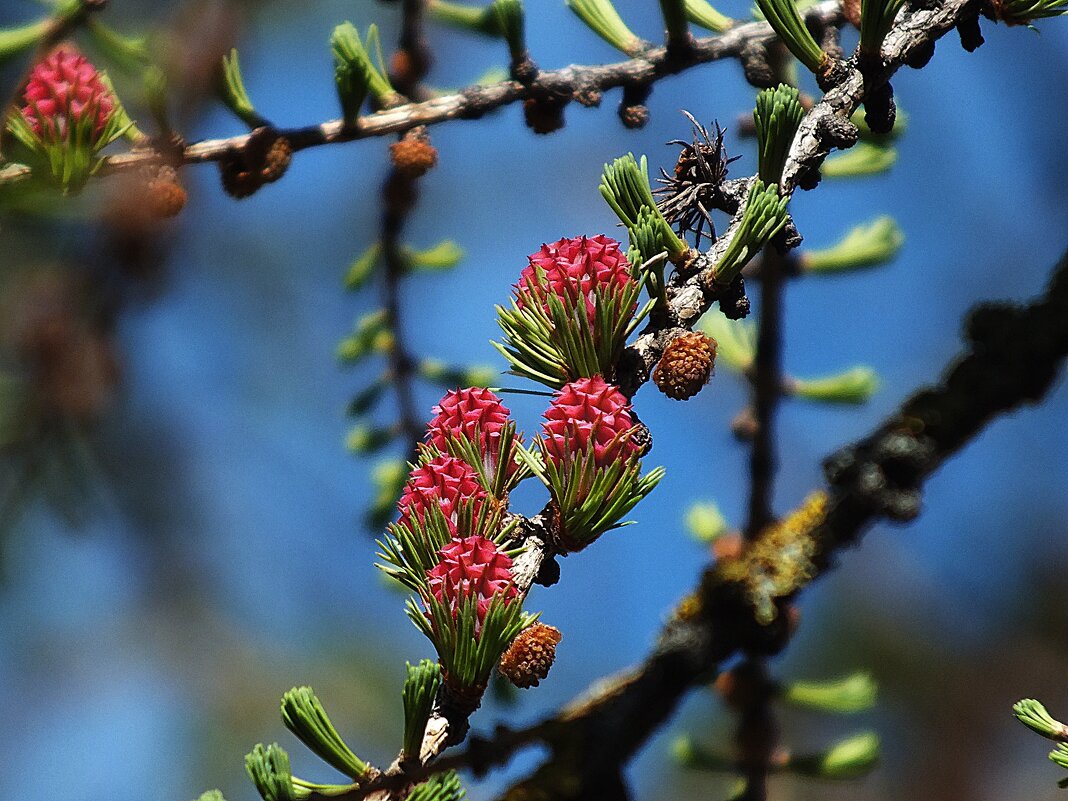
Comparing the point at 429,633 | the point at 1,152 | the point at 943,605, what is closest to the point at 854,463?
the point at 429,633

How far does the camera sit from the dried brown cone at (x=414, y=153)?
892 mm

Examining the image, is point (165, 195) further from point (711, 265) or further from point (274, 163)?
point (711, 265)

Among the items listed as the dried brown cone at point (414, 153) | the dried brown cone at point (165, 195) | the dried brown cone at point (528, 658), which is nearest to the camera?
the dried brown cone at point (528, 658)

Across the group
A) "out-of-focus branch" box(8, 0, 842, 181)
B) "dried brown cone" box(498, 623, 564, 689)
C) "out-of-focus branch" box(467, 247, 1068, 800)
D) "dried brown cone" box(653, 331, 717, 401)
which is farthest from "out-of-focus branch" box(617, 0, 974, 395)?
"out-of-focus branch" box(467, 247, 1068, 800)

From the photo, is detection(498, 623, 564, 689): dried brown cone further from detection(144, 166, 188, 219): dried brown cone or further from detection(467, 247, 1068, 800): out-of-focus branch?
detection(144, 166, 188, 219): dried brown cone

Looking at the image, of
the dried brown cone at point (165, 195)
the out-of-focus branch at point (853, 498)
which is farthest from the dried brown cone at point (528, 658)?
the dried brown cone at point (165, 195)

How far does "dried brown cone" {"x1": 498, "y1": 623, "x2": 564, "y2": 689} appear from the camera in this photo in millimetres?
528

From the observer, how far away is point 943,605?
231 centimetres

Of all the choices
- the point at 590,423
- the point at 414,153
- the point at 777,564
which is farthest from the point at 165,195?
the point at 777,564

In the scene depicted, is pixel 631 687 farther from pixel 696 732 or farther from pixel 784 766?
pixel 696 732

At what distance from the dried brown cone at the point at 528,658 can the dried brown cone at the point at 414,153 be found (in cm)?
49

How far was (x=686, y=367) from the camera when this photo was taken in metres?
0.54

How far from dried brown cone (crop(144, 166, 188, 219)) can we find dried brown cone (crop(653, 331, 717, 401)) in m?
0.40

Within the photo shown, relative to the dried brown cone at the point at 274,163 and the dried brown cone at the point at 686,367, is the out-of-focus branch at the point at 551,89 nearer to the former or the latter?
the dried brown cone at the point at 274,163
